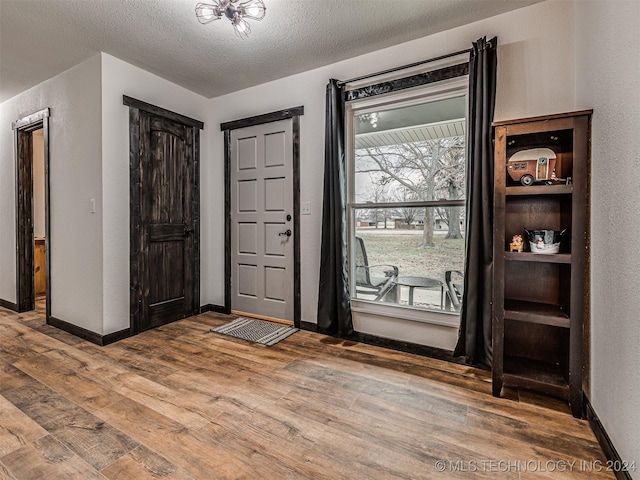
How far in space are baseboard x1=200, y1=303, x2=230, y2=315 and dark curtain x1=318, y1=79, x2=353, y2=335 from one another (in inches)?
54.1

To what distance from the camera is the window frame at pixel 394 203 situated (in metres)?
2.51

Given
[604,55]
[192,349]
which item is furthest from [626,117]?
[192,349]

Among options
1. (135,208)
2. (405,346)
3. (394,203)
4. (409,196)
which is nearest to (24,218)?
(135,208)

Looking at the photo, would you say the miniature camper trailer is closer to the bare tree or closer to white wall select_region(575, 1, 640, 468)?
white wall select_region(575, 1, 640, 468)

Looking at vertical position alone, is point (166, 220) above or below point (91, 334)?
above

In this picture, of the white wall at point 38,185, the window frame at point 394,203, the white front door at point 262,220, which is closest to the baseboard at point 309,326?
the white front door at point 262,220

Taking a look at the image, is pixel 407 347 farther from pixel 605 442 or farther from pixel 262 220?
pixel 262 220

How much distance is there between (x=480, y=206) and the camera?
7.41 ft

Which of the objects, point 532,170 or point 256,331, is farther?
point 256,331

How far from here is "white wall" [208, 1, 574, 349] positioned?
2.14 metres

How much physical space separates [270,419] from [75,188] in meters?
2.77

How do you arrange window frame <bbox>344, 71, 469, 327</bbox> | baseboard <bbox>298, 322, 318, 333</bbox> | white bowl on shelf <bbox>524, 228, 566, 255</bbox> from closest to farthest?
white bowl on shelf <bbox>524, 228, 566, 255</bbox>
window frame <bbox>344, 71, 469, 327</bbox>
baseboard <bbox>298, 322, 318, 333</bbox>

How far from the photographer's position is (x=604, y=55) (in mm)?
1625

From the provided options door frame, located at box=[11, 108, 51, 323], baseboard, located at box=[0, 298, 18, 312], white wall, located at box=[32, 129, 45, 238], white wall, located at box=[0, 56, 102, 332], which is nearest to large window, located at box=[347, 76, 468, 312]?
white wall, located at box=[0, 56, 102, 332]
